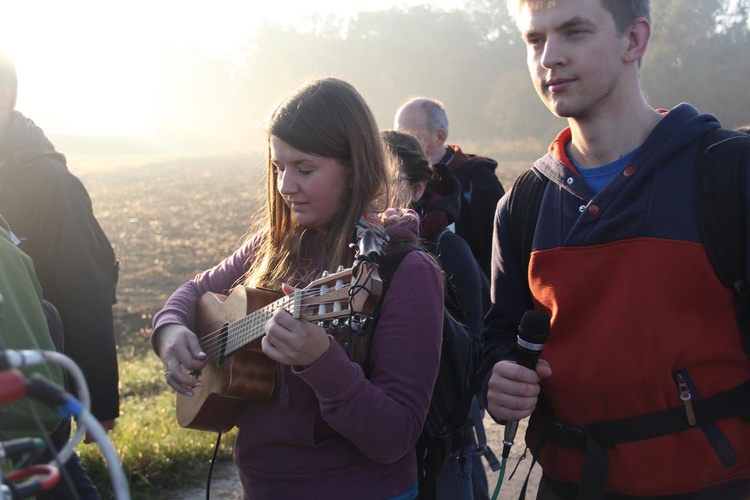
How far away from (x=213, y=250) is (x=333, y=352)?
17.4m

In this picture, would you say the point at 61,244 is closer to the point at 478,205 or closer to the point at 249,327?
the point at 249,327

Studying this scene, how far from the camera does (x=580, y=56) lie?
214 cm

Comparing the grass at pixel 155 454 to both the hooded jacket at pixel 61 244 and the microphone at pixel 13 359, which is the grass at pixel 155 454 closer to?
the hooded jacket at pixel 61 244

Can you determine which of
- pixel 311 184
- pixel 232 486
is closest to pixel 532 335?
pixel 311 184

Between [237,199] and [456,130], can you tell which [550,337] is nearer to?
[237,199]

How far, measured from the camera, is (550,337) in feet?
7.30

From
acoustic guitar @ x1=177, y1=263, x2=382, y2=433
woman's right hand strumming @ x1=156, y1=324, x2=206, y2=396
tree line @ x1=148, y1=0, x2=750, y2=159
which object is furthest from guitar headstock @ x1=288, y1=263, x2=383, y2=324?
tree line @ x1=148, y1=0, x2=750, y2=159

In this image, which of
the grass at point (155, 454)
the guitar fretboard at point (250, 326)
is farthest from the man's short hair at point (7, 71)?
the grass at point (155, 454)

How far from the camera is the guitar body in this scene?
2480mm

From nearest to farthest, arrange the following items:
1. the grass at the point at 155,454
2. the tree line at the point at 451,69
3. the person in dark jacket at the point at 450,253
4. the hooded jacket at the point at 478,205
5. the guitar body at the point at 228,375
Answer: the guitar body at the point at 228,375 → the person in dark jacket at the point at 450,253 → the grass at the point at 155,454 → the hooded jacket at the point at 478,205 → the tree line at the point at 451,69

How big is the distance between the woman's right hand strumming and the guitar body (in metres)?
0.05

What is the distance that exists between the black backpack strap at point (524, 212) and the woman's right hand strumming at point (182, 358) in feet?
3.63

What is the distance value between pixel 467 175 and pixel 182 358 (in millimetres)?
2778

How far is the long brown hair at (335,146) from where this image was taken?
2543mm
